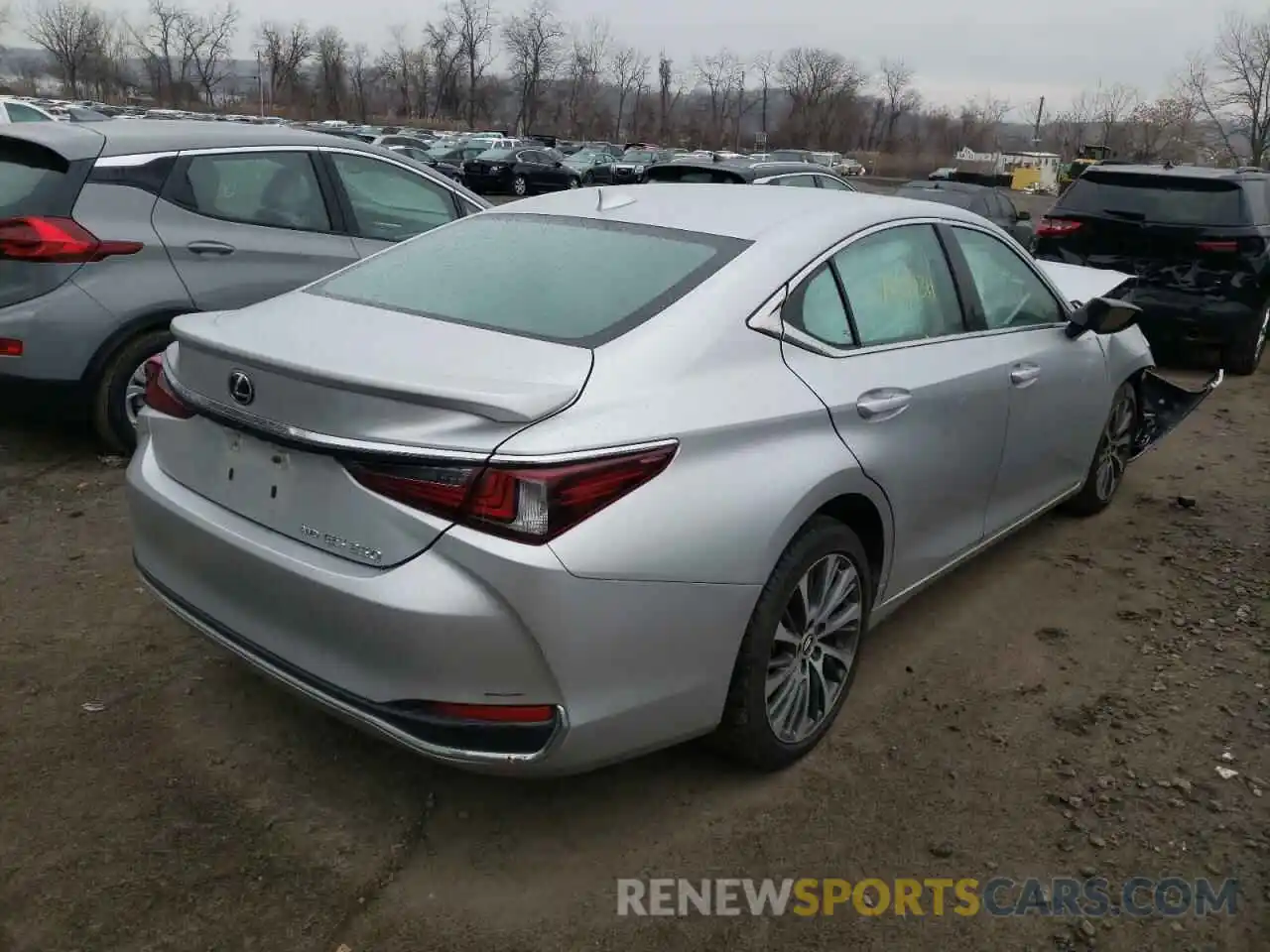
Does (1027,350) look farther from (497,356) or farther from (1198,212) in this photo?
(1198,212)

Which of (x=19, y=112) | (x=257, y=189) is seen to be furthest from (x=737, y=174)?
(x=19, y=112)

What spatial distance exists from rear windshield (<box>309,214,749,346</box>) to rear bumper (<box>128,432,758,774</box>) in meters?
0.67

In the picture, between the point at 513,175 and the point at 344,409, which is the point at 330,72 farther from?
the point at 344,409

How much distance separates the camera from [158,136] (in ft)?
17.0

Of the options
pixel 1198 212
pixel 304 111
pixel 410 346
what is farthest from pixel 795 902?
pixel 304 111

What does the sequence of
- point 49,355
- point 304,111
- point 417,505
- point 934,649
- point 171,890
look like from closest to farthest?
1. point 417,505
2. point 171,890
3. point 934,649
4. point 49,355
5. point 304,111

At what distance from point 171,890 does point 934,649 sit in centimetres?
257

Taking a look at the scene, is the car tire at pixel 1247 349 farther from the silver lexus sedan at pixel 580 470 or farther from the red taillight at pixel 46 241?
the red taillight at pixel 46 241

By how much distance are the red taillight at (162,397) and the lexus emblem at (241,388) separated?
0.78 ft

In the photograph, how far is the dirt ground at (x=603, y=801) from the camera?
240 cm

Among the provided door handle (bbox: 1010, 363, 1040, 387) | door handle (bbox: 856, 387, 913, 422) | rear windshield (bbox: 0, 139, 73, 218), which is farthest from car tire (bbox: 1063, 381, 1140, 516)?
rear windshield (bbox: 0, 139, 73, 218)

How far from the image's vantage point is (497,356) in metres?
2.46

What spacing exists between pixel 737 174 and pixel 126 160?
692 centimetres

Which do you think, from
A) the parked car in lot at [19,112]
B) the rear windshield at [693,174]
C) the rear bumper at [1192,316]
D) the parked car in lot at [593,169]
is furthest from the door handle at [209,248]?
the parked car in lot at [593,169]
